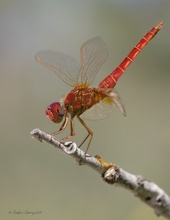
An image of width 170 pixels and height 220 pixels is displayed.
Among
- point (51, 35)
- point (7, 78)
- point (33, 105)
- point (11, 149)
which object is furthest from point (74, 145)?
point (51, 35)

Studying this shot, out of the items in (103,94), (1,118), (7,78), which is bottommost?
(103,94)

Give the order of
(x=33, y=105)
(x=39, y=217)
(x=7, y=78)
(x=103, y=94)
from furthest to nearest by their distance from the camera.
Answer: (x=7, y=78) < (x=33, y=105) < (x=39, y=217) < (x=103, y=94)

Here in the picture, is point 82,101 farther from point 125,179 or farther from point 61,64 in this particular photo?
point 125,179

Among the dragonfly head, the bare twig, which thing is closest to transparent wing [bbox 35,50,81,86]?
the dragonfly head

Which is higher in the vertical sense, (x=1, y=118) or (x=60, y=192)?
(x=1, y=118)

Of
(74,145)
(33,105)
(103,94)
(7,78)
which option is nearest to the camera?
(74,145)

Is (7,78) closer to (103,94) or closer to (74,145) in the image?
(103,94)

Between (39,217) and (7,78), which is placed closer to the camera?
(39,217)
